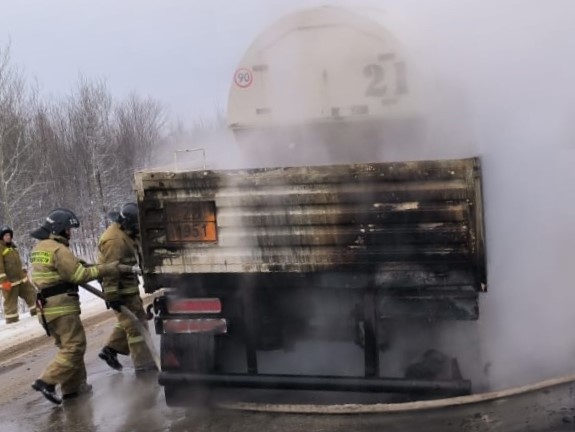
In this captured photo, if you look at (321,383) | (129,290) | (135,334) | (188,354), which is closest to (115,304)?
(129,290)

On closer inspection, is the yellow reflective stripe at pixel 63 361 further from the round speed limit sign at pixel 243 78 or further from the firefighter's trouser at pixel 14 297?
the firefighter's trouser at pixel 14 297

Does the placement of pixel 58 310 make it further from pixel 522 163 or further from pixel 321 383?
pixel 522 163

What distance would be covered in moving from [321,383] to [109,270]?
2.07 m

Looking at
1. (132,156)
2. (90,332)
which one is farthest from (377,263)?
(132,156)

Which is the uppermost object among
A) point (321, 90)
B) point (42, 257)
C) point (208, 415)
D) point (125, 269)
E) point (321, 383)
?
point (321, 90)

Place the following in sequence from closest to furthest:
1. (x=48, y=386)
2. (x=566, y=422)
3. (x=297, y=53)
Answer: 1. (x=566, y=422)
2. (x=48, y=386)
3. (x=297, y=53)

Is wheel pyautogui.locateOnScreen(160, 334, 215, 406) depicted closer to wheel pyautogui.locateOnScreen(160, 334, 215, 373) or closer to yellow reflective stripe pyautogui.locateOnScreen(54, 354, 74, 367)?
wheel pyautogui.locateOnScreen(160, 334, 215, 373)

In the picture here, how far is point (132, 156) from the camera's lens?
29.0 metres

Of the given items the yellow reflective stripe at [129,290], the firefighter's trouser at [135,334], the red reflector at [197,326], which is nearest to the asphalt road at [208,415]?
the firefighter's trouser at [135,334]

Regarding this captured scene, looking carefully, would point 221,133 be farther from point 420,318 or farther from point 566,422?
point 566,422

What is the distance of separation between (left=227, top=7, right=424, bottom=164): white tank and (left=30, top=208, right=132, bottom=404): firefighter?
66.5 inches

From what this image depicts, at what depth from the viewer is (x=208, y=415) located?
13.5 feet

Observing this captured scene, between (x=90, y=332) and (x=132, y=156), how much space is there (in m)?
22.6

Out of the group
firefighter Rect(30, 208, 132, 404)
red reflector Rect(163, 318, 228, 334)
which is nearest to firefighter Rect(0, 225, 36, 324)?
firefighter Rect(30, 208, 132, 404)
